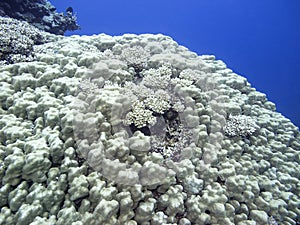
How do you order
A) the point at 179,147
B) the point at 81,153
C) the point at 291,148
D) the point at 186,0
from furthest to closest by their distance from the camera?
the point at 186,0
the point at 291,148
the point at 179,147
the point at 81,153

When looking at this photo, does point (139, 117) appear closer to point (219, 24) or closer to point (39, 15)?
point (39, 15)

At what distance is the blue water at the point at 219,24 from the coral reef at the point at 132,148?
87.8 meters

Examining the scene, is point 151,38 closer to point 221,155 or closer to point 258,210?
point 221,155

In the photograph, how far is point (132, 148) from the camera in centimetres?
318

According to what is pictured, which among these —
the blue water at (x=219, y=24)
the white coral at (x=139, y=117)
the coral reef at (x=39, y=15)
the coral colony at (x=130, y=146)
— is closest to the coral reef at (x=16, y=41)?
the coral colony at (x=130, y=146)

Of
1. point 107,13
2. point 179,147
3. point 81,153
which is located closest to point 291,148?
point 179,147

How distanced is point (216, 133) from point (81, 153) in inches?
84.0

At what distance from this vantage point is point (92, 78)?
399 cm

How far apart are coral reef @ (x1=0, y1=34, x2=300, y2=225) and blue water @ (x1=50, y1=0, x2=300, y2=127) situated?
8777 centimetres

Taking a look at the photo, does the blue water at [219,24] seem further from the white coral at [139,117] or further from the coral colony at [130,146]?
the white coral at [139,117]

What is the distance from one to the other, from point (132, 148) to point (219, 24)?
122 m

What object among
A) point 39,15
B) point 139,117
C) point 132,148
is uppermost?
point 39,15

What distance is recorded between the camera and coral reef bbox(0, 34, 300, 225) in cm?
280

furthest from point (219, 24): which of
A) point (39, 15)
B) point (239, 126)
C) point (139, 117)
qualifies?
point (139, 117)
